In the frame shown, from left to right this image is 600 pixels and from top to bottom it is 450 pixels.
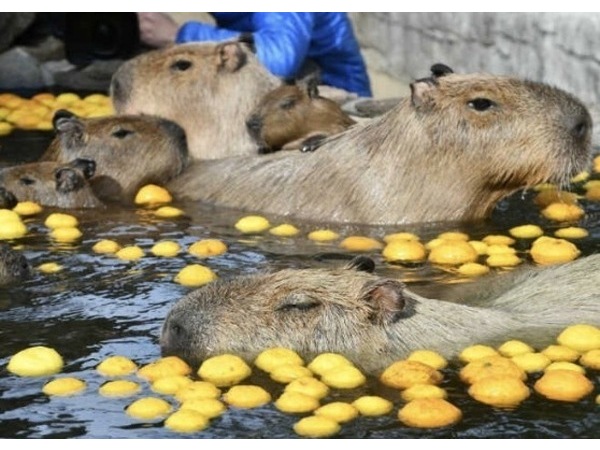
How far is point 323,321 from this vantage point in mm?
6516

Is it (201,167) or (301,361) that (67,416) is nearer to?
(301,361)

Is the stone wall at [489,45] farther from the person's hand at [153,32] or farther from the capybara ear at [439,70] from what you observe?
the capybara ear at [439,70]

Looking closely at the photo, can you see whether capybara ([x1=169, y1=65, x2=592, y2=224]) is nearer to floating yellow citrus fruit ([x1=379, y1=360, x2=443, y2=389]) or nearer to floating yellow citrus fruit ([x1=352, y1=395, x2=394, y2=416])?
floating yellow citrus fruit ([x1=379, y1=360, x2=443, y2=389])

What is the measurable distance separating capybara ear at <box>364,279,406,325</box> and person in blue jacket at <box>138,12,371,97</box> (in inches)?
186

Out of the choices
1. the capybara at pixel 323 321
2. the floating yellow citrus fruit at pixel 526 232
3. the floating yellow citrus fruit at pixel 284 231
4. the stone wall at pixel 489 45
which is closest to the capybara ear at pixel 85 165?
the floating yellow citrus fruit at pixel 284 231

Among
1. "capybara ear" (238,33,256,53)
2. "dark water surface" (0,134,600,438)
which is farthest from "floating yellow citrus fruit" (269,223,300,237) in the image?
"capybara ear" (238,33,256,53)

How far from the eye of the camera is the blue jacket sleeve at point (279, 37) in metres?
11.3

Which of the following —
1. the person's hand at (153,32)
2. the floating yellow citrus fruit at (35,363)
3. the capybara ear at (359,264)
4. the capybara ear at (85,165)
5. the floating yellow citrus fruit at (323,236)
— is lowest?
the floating yellow citrus fruit at (35,363)

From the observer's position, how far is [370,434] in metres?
5.72

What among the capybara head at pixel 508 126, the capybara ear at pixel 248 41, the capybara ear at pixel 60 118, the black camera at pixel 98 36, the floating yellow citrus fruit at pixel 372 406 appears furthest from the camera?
the black camera at pixel 98 36

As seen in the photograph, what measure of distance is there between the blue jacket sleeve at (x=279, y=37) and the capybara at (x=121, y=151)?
53.2 inches

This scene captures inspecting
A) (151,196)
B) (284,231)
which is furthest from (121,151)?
(284,231)

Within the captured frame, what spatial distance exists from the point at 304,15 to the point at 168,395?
5.90 m
